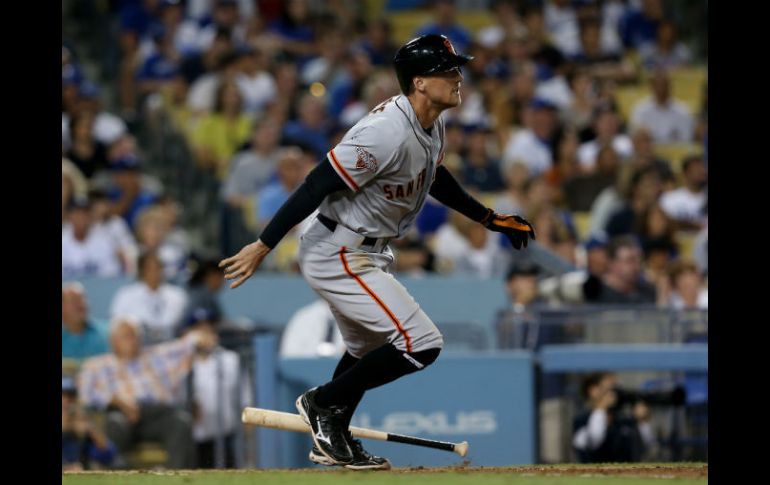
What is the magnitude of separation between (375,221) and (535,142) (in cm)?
722

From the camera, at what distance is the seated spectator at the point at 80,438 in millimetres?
8266

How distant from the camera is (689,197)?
11820mm

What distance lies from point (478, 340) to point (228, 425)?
174 cm

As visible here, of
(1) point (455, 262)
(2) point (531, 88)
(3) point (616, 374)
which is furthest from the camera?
(2) point (531, 88)

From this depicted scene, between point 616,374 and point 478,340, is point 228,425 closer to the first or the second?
point 478,340

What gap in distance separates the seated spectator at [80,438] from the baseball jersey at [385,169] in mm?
3325

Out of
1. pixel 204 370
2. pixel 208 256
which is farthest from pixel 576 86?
pixel 204 370

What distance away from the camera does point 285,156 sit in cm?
1091

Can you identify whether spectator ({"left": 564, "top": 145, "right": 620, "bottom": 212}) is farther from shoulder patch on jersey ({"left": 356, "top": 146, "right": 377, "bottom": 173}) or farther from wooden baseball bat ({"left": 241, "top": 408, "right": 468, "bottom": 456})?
shoulder patch on jersey ({"left": 356, "top": 146, "right": 377, "bottom": 173})

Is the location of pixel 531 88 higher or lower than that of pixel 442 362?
higher

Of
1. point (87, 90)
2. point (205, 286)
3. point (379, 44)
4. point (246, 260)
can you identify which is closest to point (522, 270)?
point (205, 286)

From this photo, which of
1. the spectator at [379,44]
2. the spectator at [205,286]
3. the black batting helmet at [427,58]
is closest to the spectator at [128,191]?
the spectator at [205,286]

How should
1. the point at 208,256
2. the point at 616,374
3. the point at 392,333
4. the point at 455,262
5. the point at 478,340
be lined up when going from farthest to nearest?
the point at 455,262, the point at 208,256, the point at 478,340, the point at 616,374, the point at 392,333

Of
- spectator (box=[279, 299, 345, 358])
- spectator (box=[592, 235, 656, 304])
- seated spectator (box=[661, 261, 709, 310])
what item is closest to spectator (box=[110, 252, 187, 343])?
spectator (box=[279, 299, 345, 358])
